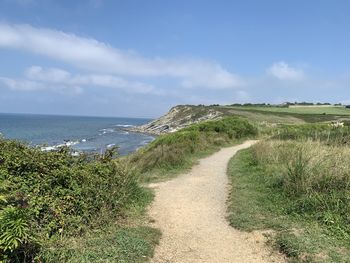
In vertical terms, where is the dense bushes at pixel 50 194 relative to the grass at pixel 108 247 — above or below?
above

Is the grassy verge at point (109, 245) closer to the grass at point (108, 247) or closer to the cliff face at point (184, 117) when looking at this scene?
the grass at point (108, 247)

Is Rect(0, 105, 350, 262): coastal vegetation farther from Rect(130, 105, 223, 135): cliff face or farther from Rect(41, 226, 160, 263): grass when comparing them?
Rect(130, 105, 223, 135): cliff face

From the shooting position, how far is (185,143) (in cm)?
2058

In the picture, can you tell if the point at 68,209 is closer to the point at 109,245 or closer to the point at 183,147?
the point at 109,245

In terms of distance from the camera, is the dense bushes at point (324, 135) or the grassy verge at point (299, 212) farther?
the dense bushes at point (324, 135)

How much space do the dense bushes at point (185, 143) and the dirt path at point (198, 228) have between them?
315cm

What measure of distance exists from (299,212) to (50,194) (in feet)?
16.1

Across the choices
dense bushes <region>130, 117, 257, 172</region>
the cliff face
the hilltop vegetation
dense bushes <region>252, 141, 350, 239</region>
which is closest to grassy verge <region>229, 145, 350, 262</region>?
dense bushes <region>252, 141, 350, 239</region>

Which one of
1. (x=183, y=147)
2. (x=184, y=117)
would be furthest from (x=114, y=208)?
(x=184, y=117)

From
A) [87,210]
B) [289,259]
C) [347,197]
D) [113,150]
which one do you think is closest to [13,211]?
[87,210]

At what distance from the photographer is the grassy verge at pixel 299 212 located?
6539mm

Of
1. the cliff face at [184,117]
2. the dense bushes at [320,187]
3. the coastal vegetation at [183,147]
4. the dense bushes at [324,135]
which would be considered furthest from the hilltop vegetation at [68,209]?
the cliff face at [184,117]

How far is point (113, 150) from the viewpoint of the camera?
10.0 metres

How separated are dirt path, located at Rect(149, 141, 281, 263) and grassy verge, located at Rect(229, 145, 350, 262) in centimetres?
34
